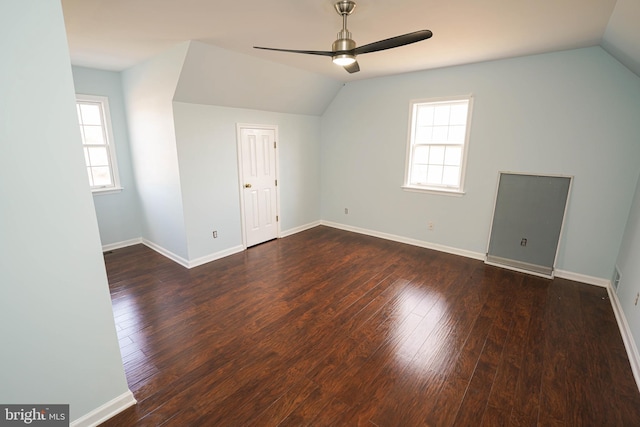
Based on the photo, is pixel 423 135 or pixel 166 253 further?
pixel 423 135

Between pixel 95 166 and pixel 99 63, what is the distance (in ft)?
4.78

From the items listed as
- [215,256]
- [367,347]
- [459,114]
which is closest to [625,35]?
[459,114]

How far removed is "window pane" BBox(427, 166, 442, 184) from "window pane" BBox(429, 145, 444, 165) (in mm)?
77

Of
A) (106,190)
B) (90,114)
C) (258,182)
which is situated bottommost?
(106,190)

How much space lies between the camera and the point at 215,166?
388cm

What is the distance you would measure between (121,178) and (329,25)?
3.98 m

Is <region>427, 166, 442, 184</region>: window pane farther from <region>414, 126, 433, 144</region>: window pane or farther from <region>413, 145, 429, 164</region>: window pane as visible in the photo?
<region>414, 126, 433, 144</region>: window pane

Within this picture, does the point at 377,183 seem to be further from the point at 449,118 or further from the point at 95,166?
the point at 95,166

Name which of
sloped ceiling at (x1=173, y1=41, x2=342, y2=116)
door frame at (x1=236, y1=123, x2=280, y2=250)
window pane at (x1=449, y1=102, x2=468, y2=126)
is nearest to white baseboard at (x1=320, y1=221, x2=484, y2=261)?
door frame at (x1=236, y1=123, x2=280, y2=250)

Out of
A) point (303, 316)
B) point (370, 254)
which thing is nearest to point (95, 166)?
point (303, 316)

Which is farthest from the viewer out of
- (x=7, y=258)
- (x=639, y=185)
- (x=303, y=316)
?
(x=639, y=185)

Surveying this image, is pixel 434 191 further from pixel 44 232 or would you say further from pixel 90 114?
pixel 90 114

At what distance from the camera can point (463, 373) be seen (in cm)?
205

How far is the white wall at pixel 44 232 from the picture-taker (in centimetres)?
128
